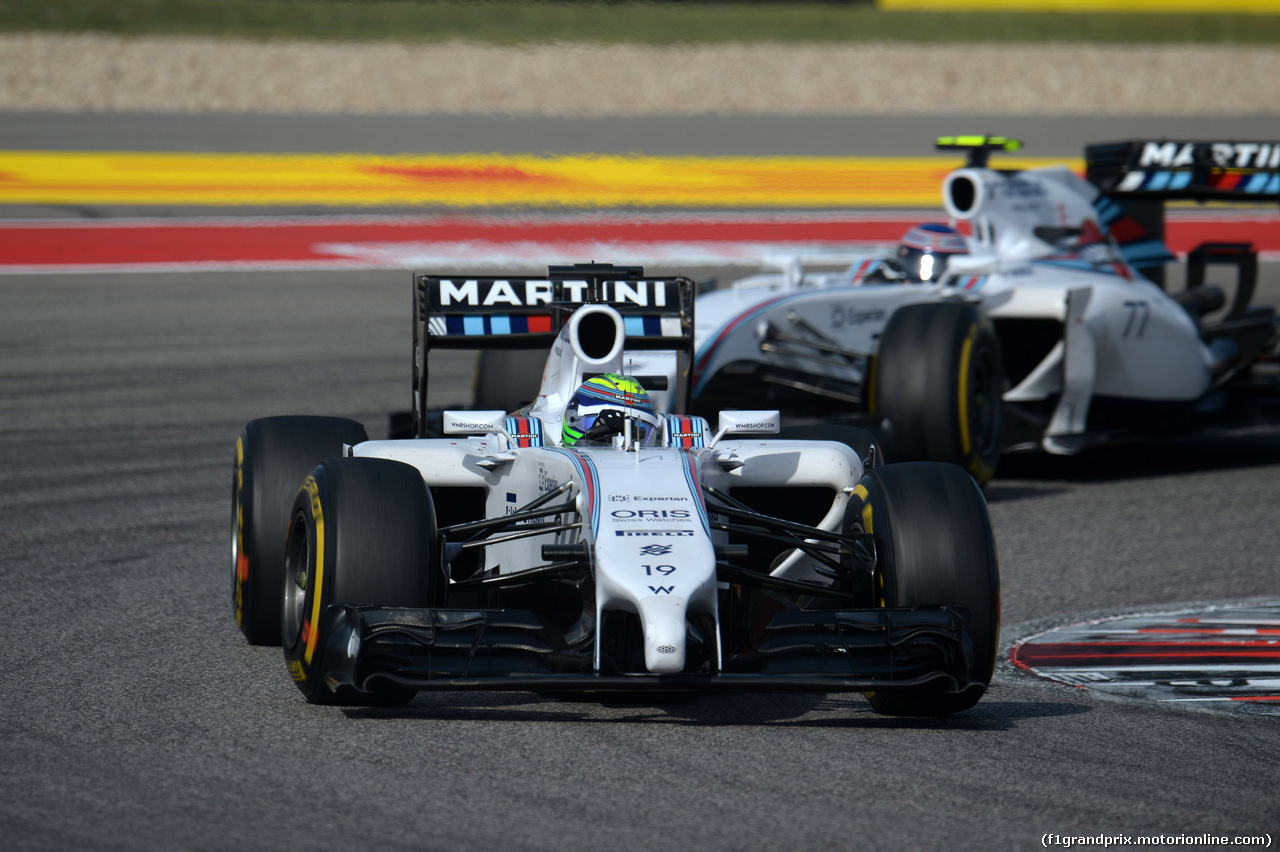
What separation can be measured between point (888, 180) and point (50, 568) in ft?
53.5

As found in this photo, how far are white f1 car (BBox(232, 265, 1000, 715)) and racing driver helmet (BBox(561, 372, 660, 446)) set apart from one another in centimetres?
1

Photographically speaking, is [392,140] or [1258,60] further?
[1258,60]

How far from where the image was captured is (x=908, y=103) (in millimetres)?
27625

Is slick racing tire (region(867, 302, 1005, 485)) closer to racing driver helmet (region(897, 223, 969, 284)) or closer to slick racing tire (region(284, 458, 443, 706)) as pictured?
racing driver helmet (region(897, 223, 969, 284))

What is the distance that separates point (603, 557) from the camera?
5062 millimetres

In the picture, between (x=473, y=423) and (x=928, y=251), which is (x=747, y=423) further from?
(x=928, y=251)

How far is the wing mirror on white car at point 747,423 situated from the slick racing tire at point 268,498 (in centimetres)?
138

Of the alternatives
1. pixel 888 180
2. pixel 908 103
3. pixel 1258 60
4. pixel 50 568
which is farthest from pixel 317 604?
pixel 1258 60

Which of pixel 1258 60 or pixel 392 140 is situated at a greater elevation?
pixel 1258 60

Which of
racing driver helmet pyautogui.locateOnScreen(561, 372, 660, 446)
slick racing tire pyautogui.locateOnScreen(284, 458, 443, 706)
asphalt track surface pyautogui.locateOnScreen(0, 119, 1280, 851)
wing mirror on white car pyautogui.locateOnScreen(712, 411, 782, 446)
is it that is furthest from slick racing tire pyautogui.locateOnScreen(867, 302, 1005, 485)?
slick racing tire pyautogui.locateOnScreen(284, 458, 443, 706)

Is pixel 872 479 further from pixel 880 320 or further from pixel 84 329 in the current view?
pixel 84 329

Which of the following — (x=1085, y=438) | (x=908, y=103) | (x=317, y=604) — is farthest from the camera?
(x=908, y=103)

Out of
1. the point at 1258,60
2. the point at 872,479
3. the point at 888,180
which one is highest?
the point at 1258,60

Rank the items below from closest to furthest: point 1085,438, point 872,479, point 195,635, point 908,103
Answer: point 872,479 < point 195,635 < point 1085,438 < point 908,103
